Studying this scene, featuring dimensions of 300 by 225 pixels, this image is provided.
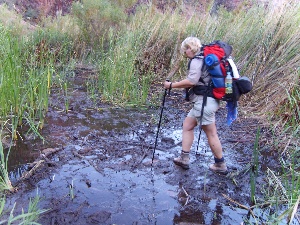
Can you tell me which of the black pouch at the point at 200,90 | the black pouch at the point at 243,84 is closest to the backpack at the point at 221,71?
the black pouch at the point at 243,84

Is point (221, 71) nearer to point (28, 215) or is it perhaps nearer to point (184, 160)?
point (184, 160)

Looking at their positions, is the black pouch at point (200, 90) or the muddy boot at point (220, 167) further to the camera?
the muddy boot at point (220, 167)

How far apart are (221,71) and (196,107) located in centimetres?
52

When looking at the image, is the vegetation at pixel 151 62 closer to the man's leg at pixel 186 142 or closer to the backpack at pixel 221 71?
the backpack at pixel 221 71

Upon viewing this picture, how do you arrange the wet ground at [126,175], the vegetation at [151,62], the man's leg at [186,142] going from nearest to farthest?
the wet ground at [126,175]
the man's leg at [186,142]
the vegetation at [151,62]

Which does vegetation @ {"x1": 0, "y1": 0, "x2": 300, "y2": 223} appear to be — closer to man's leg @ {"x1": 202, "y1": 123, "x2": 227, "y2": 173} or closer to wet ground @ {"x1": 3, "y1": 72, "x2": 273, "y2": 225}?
wet ground @ {"x1": 3, "y1": 72, "x2": 273, "y2": 225}

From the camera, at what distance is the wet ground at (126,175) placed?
3311 millimetres

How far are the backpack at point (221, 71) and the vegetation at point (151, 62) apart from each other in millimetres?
771

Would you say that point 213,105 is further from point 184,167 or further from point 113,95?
point 113,95

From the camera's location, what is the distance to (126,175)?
13.2 ft

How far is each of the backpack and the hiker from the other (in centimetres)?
10

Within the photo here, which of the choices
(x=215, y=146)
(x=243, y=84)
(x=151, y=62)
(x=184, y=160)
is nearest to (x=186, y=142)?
(x=184, y=160)

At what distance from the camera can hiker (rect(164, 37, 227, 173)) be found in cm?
387

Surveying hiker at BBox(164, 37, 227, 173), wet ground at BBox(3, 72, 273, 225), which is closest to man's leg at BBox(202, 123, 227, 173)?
hiker at BBox(164, 37, 227, 173)
